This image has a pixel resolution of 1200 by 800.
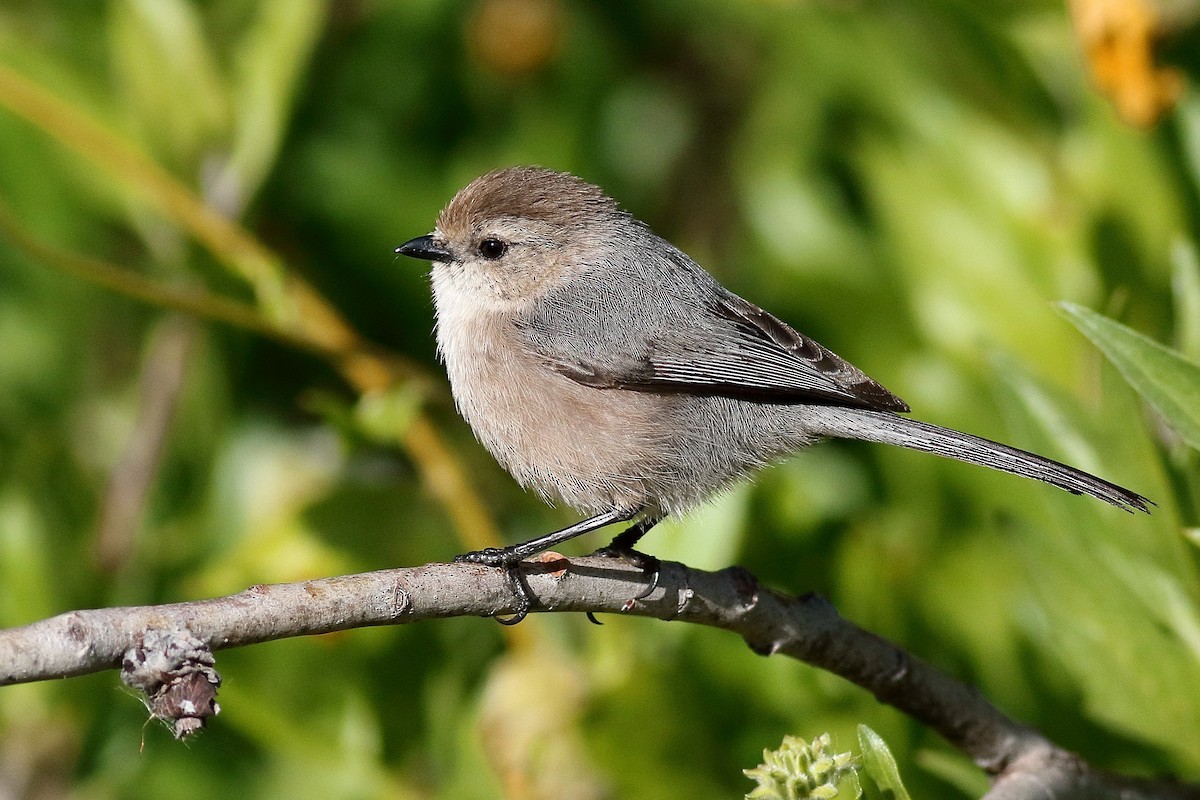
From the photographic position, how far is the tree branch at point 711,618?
186cm

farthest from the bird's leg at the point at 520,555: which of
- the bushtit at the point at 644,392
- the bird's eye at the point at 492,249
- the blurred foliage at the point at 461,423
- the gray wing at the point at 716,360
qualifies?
the bird's eye at the point at 492,249

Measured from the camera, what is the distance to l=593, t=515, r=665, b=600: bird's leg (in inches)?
96.5

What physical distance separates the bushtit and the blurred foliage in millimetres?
132

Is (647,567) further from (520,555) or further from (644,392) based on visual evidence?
(644,392)

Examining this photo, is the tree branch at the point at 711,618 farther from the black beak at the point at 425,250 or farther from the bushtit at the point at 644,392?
the black beak at the point at 425,250

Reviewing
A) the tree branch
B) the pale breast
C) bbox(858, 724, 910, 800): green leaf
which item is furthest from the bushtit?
bbox(858, 724, 910, 800): green leaf

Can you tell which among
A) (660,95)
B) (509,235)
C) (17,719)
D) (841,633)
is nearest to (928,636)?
(841,633)

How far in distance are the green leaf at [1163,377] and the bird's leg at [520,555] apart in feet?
3.26

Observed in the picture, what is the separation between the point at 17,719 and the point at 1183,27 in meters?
3.28

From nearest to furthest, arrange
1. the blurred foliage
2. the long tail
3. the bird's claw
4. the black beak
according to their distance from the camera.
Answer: the bird's claw < the long tail < the blurred foliage < the black beak

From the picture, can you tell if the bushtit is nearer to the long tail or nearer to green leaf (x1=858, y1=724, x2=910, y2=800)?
the long tail

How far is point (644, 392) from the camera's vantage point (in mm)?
3211

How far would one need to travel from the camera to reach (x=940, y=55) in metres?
3.91

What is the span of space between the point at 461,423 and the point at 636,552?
5.04ft
